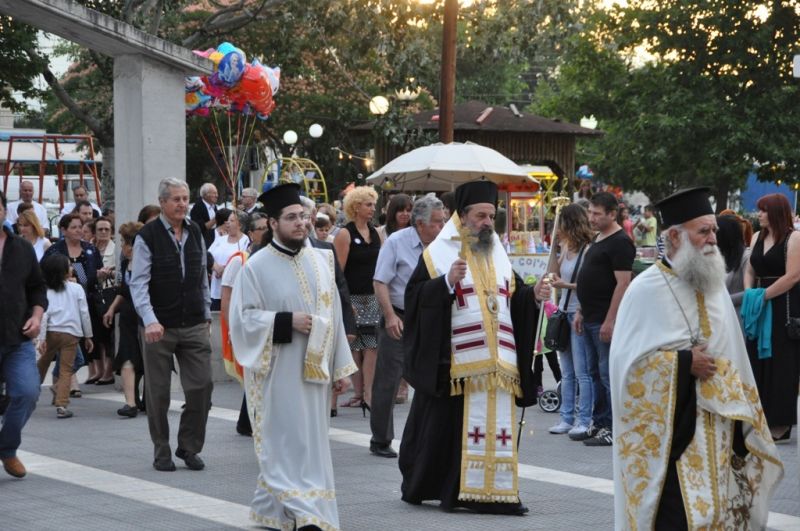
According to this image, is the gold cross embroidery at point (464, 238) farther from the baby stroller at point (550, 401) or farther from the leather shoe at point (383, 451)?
the baby stroller at point (550, 401)

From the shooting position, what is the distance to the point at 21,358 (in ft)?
31.0

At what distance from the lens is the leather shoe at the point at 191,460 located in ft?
32.5

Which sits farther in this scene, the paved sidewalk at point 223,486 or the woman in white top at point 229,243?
the woman in white top at point 229,243

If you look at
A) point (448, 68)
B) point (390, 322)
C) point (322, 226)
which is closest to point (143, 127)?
point (322, 226)

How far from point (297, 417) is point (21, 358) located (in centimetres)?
255

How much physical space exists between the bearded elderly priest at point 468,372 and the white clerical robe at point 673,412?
200 centimetres

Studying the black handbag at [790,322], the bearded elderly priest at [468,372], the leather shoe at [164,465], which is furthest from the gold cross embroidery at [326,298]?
the black handbag at [790,322]

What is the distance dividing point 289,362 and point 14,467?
8.58 feet

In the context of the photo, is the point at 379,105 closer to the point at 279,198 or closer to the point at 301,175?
the point at 301,175

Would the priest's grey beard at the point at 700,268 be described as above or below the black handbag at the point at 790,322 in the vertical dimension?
above

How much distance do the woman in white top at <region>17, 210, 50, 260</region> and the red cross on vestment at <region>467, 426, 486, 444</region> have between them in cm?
504

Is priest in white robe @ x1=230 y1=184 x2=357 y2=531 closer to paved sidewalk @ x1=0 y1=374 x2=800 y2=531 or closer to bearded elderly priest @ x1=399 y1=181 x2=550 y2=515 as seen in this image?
paved sidewalk @ x1=0 y1=374 x2=800 y2=531

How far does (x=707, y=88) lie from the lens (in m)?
36.8

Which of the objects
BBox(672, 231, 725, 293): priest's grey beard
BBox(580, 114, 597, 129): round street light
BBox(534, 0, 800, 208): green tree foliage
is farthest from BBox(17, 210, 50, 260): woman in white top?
BBox(580, 114, 597, 129): round street light
